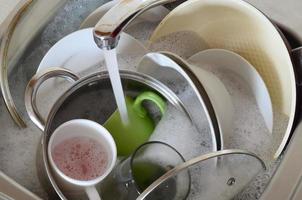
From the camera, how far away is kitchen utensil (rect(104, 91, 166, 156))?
25.5 inches

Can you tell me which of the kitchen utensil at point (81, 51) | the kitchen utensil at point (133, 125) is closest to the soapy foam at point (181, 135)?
the kitchen utensil at point (133, 125)

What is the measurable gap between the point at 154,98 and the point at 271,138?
0.56 feet

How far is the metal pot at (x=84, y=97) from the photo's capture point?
620 mm

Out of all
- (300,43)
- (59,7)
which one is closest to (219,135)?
(300,43)

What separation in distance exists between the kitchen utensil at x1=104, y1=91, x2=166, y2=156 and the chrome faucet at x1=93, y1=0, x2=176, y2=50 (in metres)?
0.10

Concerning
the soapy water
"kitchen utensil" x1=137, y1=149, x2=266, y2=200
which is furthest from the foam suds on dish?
"kitchen utensil" x1=137, y1=149, x2=266, y2=200

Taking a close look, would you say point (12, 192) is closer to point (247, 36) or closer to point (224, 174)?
point (224, 174)

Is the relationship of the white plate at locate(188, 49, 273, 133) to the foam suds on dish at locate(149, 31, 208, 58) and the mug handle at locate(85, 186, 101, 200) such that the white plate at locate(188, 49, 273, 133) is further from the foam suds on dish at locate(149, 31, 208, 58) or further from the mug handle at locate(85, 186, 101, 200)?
the mug handle at locate(85, 186, 101, 200)

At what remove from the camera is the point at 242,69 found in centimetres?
69

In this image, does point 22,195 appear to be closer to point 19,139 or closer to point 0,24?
point 19,139

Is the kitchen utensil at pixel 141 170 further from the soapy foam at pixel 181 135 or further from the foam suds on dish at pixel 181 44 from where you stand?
the foam suds on dish at pixel 181 44

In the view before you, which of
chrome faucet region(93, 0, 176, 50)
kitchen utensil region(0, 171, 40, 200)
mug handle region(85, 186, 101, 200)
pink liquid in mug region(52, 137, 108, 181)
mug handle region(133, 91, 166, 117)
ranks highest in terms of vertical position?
chrome faucet region(93, 0, 176, 50)

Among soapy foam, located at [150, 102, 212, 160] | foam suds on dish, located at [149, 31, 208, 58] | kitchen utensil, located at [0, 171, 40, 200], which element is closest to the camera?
kitchen utensil, located at [0, 171, 40, 200]

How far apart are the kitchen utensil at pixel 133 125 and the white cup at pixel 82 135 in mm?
47
